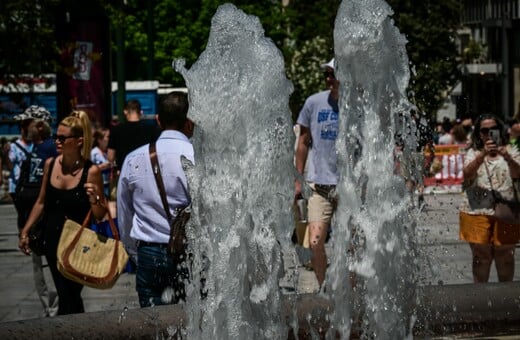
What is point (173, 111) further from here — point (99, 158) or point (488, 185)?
point (99, 158)

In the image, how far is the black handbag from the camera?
27.2ft

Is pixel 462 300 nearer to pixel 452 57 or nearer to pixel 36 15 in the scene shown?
pixel 36 15

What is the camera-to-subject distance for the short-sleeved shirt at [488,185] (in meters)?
9.12

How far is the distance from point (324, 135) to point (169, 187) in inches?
112

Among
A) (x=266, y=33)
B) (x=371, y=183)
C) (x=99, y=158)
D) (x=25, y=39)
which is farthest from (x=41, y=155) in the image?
(x=266, y=33)

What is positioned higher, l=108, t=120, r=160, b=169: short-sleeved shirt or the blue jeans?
l=108, t=120, r=160, b=169: short-sleeved shirt

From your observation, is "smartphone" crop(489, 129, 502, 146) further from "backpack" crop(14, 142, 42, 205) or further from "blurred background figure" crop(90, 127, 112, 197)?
"blurred background figure" crop(90, 127, 112, 197)

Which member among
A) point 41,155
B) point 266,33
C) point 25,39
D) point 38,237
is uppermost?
point 266,33

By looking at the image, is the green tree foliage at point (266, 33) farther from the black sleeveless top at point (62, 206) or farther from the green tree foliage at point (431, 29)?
the black sleeveless top at point (62, 206)

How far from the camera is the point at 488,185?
30.0ft

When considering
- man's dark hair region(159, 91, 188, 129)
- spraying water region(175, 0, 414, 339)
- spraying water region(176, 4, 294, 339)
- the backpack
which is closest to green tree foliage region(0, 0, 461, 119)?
spraying water region(175, 0, 414, 339)

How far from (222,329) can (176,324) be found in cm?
27

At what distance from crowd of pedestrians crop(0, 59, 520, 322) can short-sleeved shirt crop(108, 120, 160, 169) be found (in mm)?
1065

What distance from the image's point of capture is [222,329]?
19.2 feet
